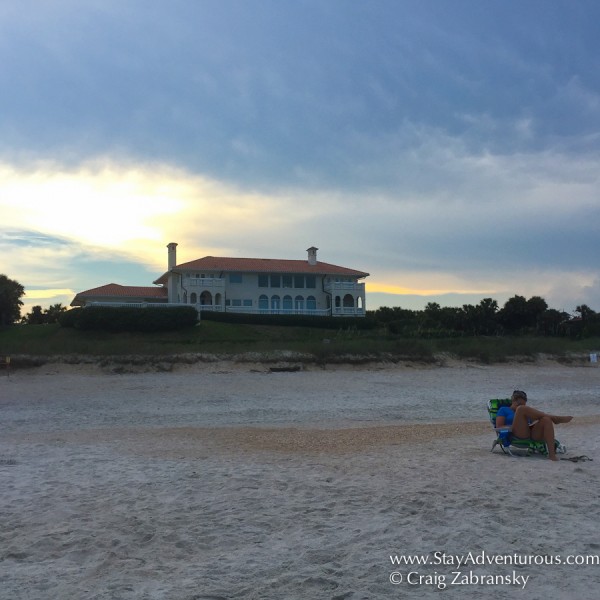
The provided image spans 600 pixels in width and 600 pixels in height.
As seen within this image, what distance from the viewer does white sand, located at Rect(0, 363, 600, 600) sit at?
464cm

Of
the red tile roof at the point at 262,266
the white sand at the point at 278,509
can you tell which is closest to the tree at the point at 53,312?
the red tile roof at the point at 262,266

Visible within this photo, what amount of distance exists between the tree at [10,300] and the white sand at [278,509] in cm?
3745

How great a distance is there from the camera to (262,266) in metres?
52.2

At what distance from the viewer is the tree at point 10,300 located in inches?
1881

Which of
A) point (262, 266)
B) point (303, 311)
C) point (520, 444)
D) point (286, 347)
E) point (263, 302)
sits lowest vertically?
point (520, 444)

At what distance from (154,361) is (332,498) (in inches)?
745

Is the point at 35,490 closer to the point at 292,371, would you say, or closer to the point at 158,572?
the point at 158,572

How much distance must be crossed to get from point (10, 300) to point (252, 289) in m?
19.0

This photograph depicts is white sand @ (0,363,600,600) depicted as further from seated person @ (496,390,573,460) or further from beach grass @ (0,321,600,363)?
beach grass @ (0,321,600,363)

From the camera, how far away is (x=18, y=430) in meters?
13.4

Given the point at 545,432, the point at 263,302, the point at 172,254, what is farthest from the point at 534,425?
the point at 172,254

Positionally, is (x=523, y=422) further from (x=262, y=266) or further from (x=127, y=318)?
(x=262, y=266)

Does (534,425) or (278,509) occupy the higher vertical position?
(534,425)

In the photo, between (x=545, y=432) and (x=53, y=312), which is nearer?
(x=545, y=432)
